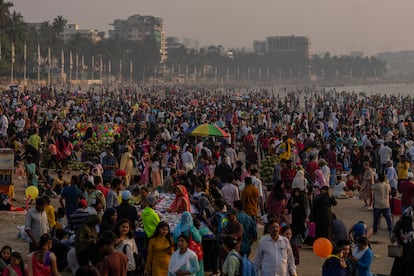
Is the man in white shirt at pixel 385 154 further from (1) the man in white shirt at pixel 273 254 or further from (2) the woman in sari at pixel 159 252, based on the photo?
Result: (2) the woman in sari at pixel 159 252

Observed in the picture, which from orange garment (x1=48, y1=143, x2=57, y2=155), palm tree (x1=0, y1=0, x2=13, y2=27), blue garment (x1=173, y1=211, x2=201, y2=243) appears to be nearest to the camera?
blue garment (x1=173, y1=211, x2=201, y2=243)

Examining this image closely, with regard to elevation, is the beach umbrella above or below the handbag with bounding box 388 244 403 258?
above

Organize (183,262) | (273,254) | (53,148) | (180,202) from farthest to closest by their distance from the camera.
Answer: (53,148) < (180,202) < (273,254) < (183,262)

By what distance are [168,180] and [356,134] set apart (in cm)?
1391

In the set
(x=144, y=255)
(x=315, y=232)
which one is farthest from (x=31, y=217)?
(x=315, y=232)

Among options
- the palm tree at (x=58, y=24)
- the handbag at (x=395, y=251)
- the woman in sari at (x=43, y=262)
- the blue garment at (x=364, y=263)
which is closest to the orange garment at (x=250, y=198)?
the handbag at (x=395, y=251)

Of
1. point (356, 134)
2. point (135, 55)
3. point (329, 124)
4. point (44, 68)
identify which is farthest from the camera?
point (135, 55)

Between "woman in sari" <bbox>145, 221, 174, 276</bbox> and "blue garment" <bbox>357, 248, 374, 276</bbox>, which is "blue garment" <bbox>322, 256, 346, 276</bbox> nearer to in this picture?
"blue garment" <bbox>357, 248, 374, 276</bbox>

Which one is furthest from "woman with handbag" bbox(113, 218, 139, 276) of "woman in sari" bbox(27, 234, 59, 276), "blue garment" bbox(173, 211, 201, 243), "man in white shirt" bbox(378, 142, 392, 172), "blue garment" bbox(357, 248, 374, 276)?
"man in white shirt" bbox(378, 142, 392, 172)

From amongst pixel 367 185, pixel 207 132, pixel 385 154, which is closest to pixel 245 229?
pixel 367 185

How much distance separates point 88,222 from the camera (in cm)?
907

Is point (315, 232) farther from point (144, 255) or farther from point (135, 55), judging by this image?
point (135, 55)

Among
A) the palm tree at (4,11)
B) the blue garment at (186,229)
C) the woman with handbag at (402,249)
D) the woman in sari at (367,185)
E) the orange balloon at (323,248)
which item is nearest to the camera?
the orange balloon at (323,248)

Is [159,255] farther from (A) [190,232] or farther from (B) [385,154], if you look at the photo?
(B) [385,154]
